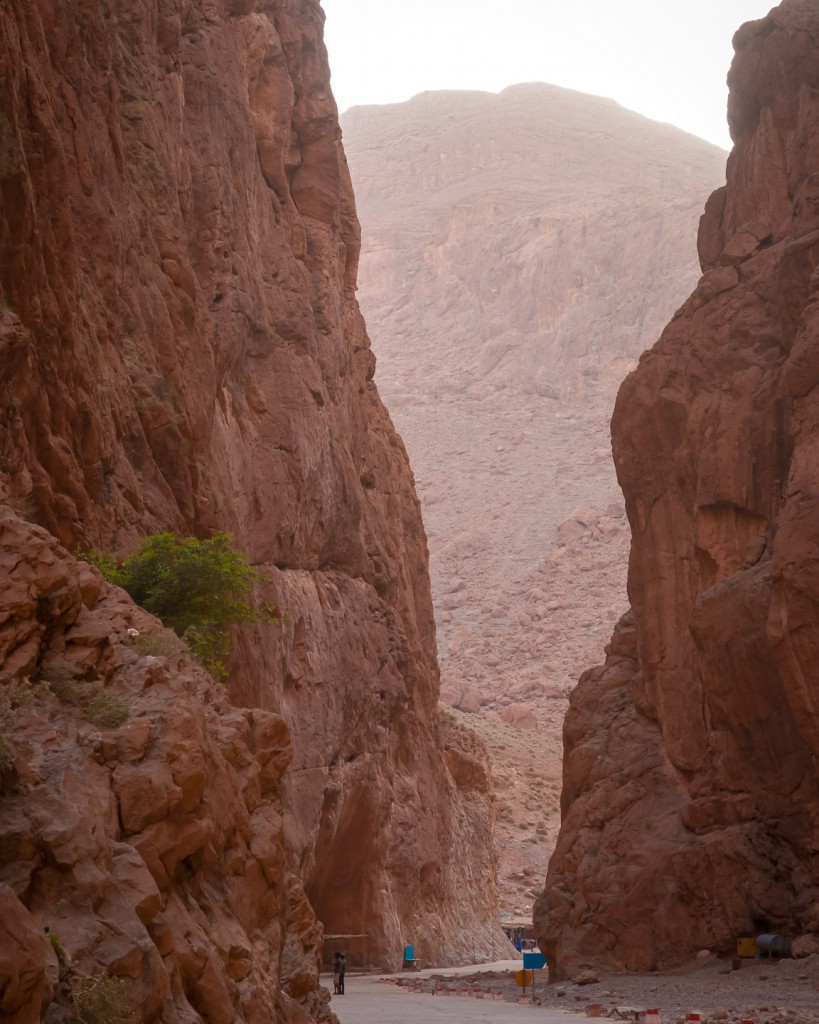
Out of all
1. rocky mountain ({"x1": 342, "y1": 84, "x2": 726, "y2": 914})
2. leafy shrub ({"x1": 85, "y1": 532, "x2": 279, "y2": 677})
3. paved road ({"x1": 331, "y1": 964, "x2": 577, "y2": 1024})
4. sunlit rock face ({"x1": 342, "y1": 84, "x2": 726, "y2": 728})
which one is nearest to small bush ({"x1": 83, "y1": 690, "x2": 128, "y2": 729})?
leafy shrub ({"x1": 85, "y1": 532, "x2": 279, "y2": 677})

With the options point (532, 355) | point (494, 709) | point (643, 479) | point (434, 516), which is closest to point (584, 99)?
point (532, 355)

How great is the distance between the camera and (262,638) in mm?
28266

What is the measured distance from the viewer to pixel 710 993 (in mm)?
22625

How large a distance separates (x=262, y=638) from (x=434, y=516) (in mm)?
81035

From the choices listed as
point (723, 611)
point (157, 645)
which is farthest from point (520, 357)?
point (157, 645)

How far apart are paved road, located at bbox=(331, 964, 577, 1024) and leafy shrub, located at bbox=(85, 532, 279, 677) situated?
632 cm

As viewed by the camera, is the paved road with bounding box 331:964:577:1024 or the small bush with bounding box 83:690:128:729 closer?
the small bush with bounding box 83:690:128:729

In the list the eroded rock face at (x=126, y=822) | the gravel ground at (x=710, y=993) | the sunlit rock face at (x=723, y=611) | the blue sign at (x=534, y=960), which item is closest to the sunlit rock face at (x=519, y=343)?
the sunlit rock face at (x=723, y=611)

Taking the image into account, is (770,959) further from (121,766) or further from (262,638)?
(121,766)

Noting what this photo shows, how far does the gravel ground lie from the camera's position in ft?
63.0

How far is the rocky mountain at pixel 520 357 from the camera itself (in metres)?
87.4

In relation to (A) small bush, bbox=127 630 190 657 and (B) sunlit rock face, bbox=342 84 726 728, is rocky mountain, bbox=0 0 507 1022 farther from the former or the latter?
(B) sunlit rock face, bbox=342 84 726 728

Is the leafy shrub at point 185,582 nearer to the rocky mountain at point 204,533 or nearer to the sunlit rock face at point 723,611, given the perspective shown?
the rocky mountain at point 204,533

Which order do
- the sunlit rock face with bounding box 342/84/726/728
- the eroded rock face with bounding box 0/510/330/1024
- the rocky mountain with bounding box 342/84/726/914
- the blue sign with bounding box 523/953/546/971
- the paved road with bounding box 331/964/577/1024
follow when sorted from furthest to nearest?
the sunlit rock face with bounding box 342/84/726/728 → the rocky mountain with bounding box 342/84/726/914 → the blue sign with bounding box 523/953/546/971 → the paved road with bounding box 331/964/577/1024 → the eroded rock face with bounding box 0/510/330/1024
